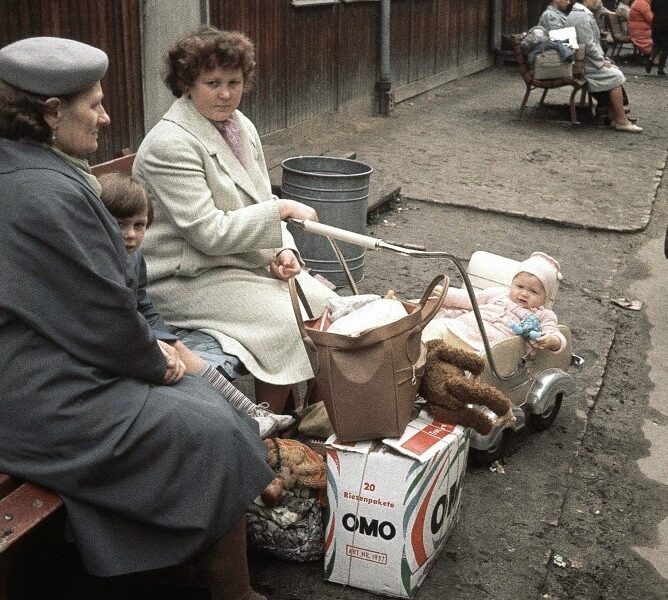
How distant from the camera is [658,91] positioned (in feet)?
53.8

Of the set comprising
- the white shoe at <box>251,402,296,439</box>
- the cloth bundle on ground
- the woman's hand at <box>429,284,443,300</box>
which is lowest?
the cloth bundle on ground

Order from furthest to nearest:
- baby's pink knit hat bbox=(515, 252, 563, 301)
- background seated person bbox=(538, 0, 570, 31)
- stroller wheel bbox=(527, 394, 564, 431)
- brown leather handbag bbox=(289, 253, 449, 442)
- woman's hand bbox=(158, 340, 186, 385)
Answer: background seated person bbox=(538, 0, 570, 31) < stroller wheel bbox=(527, 394, 564, 431) < baby's pink knit hat bbox=(515, 252, 563, 301) < brown leather handbag bbox=(289, 253, 449, 442) < woman's hand bbox=(158, 340, 186, 385)

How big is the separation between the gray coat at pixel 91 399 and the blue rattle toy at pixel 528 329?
1795 mm

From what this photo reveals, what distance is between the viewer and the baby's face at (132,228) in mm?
3338

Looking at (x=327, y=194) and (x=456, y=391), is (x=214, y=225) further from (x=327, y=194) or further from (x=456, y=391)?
(x=327, y=194)

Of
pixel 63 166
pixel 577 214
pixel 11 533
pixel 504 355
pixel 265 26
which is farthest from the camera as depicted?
pixel 265 26

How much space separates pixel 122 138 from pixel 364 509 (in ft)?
14.2

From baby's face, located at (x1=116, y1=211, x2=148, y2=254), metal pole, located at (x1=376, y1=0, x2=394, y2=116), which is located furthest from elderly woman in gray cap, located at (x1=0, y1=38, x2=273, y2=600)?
metal pole, located at (x1=376, y1=0, x2=394, y2=116)

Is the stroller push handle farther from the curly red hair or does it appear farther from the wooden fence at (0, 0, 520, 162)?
the wooden fence at (0, 0, 520, 162)

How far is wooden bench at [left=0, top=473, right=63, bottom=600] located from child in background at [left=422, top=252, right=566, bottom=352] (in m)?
2.01

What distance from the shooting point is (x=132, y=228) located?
3355 millimetres

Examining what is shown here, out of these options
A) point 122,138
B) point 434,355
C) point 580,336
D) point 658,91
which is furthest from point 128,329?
point 658,91

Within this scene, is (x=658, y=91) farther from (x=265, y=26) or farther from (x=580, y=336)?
(x=580, y=336)

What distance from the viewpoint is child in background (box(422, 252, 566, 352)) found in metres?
4.25
